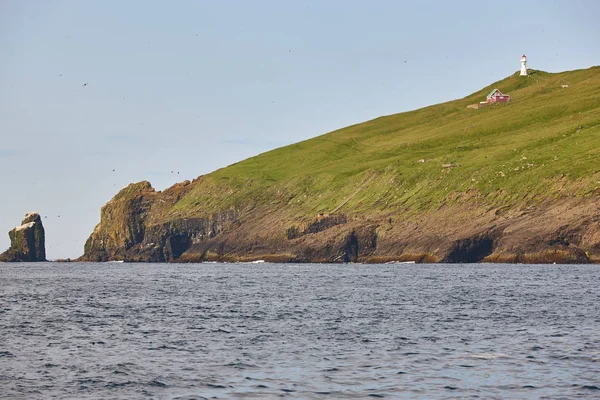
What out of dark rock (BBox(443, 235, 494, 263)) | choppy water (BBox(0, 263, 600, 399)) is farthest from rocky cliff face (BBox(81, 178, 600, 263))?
choppy water (BBox(0, 263, 600, 399))

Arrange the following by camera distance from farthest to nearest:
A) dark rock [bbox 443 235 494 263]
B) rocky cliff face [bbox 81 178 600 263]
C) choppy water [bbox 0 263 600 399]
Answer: dark rock [bbox 443 235 494 263]
rocky cliff face [bbox 81 178 600 263]
choppy water [bbox 0 263 600 399]

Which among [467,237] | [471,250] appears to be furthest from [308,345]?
[467,237]

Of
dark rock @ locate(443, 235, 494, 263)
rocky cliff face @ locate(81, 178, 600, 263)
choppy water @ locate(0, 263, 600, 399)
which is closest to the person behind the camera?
choppy water @ locate(0, 263, 600, 399)

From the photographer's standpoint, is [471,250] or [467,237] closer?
[471,250]

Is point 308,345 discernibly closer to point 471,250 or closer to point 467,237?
point 471,250

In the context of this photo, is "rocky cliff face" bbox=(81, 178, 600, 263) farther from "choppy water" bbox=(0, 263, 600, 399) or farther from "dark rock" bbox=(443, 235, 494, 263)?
"choppy water" bbox=(0, 263, 600, 399)

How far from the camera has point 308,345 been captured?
147ft

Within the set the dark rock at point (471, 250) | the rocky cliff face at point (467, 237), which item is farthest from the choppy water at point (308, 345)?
the dark rock at point (471, 250)

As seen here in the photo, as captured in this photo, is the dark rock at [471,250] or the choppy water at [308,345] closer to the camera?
the choppy water at [308,345]

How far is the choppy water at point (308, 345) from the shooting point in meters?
33.8

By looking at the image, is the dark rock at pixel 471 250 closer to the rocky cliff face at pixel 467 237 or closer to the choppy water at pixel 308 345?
the rocky cliff face at pixel 467 237

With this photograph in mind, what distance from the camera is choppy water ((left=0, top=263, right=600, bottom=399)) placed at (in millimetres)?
33750

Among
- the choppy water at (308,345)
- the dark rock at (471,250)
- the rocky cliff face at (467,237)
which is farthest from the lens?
the dark rock at (471,250)

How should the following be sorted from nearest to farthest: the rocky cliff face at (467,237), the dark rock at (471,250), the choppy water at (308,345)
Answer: the choppy water at (308,345) < the rocky cliff face at (467,237) < the dark rock at (471,250)
